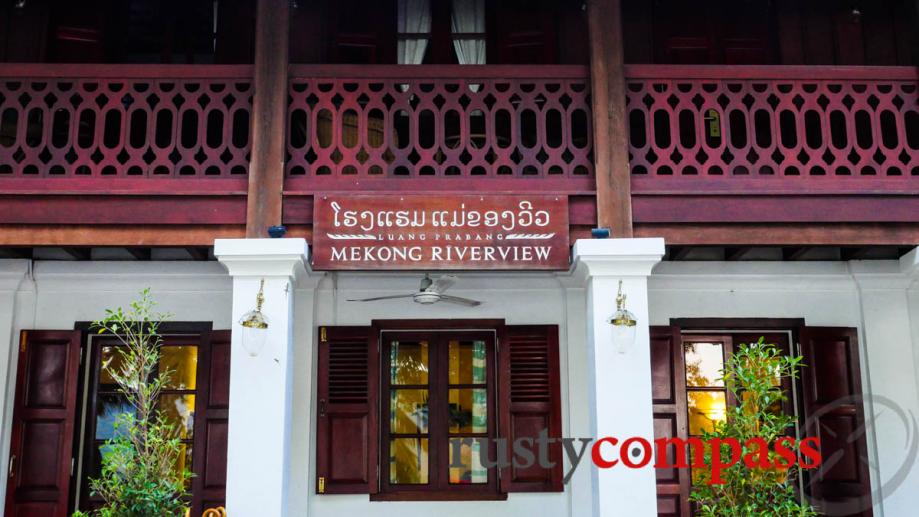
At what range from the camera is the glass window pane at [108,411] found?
799cm

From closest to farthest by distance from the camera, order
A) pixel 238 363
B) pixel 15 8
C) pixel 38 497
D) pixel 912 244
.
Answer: pixel 238 363 → pixel 912 244 → pixel 38 497 → pixel 15 8

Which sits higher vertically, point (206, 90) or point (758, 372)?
point (206, 90)

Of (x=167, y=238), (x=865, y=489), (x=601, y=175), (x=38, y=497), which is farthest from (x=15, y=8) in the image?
(x=865, y=489)

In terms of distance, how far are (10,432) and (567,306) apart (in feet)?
16.9

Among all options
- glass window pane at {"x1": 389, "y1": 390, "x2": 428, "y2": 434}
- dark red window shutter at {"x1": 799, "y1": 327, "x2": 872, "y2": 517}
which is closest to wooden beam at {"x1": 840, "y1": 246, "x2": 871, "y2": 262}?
dark red window shutter at {"x1": 799, "y1": 327, "x2": 872, "y2": 517}

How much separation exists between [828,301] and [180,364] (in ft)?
20.1

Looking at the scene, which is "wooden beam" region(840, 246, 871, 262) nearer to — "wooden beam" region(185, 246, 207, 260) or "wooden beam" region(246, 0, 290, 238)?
"wooden beam" region(246, 0, 290, 238)

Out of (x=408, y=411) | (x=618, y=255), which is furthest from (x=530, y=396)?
(x=618, y=255)

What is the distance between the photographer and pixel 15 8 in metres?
8.10

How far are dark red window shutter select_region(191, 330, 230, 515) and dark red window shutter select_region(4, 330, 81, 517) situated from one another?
3.63ft

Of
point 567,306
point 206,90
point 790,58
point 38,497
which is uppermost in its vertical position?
point 790,58

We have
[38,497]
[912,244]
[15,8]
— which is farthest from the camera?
[15,8]

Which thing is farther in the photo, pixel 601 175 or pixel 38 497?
pixel 38 497

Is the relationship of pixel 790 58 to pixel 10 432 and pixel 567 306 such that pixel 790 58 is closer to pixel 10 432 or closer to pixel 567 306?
pixel 567 306
